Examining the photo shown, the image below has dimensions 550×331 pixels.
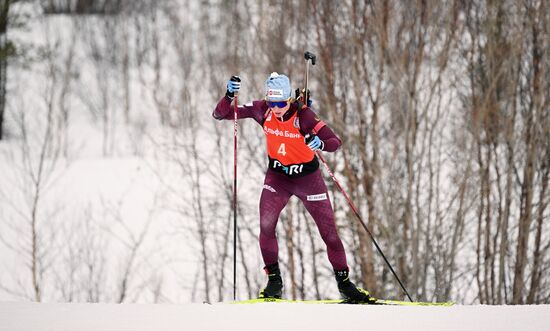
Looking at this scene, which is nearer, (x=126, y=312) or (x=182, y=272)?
(x=126, y=312)

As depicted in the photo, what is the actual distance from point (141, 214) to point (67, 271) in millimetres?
3112

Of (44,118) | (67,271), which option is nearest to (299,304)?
(67,271)

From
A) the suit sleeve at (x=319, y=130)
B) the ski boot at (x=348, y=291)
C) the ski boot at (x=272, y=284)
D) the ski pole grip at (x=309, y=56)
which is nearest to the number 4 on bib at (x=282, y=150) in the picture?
the suit sleeve at (x=319, y=130)

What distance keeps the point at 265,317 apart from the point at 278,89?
6.06 ft

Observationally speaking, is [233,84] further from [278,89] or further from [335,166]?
[335,166]

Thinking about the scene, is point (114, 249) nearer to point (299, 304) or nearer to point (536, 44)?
point (536, 44)

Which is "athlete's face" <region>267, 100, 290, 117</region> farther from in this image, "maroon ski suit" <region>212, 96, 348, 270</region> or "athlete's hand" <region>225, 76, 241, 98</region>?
"athlete's hand" <region>225, 76, 241, 98</region>

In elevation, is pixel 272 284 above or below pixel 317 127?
below

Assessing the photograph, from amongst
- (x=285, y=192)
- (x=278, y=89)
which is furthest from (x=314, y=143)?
(x=285, y=192)

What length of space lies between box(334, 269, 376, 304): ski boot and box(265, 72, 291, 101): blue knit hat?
1673mm

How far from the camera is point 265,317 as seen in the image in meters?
4.54

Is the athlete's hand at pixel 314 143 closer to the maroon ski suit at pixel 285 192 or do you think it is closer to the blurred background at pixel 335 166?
the maroon ski suit at pixel 285 192

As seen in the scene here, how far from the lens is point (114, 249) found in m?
17.6

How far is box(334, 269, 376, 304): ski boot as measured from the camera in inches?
227
